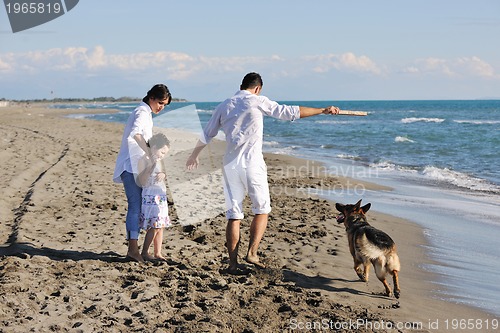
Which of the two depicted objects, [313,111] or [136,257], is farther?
[136,257]

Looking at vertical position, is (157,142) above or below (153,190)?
above

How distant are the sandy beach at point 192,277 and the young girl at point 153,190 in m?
0.38

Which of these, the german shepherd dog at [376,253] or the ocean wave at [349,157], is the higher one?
the german shepherd dog at [376,253]

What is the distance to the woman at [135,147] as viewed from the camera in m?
5.48

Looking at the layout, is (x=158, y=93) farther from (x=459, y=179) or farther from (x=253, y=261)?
(x=459, y=179)

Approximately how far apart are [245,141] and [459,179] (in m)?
10.6

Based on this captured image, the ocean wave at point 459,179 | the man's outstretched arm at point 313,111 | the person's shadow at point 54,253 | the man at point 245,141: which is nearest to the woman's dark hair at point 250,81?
the man at point 245,141

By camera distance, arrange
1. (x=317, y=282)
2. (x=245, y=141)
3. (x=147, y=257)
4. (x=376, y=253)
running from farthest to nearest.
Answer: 1. (x=147, y=257)
2. (x=317, y=282)
3. (x=245, y=141)
4. (x=376, y=253)

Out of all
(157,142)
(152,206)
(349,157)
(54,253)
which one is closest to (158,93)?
(157,142)

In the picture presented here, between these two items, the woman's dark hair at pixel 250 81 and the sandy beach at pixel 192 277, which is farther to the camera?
the woman's dark hair at pixel 250 81

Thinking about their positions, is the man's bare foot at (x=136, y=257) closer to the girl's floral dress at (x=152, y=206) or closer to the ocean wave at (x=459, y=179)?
the girl's floral dress at (x=152, y=206)

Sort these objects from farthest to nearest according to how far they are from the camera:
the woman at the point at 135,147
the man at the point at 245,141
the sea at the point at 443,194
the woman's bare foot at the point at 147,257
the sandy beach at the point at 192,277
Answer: the sea at the point at 443,194 → the woman's bare foot at the point at 147,257 → the woman at the point at 135,147 → the man at the point at 245,141 → the sandy beach at the point at 192,277

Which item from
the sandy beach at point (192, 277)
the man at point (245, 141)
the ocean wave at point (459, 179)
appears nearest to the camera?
the sandy beach at point (192, 277)

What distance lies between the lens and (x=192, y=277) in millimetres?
5328
